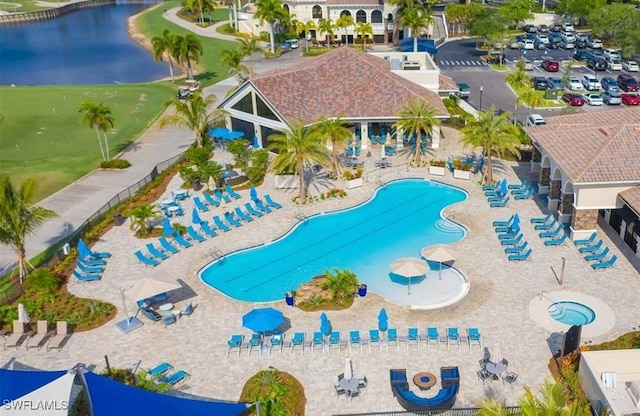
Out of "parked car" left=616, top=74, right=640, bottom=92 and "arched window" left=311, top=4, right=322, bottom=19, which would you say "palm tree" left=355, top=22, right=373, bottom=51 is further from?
"parked car" left=616, top=74, right=640, bottom=92

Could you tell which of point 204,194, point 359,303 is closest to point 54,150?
point 204,194

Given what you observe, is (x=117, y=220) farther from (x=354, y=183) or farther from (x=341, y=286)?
(x=341, y=286)

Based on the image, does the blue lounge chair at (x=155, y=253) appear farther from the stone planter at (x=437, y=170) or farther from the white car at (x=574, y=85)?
the white car at (x=574, y=85)

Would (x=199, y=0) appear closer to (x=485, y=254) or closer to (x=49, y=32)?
(x=49, y=32)

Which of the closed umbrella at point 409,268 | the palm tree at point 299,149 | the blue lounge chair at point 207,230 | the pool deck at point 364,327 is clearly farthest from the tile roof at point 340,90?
the closed umbrella at point 409,268

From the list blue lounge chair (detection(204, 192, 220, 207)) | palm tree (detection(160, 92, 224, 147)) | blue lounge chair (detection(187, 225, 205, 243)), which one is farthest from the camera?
palm tree (detection(160, 92, 224, 147))

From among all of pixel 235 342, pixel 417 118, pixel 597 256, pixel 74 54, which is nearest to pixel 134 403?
pixel 235 342

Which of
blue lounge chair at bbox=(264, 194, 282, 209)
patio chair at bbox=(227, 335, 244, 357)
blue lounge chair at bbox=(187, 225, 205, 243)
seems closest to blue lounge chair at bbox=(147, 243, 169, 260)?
blue lounge chair at bbox=(187, 225, 205, 243)

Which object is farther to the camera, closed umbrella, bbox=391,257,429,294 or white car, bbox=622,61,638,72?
white car, bbox=622,61,638,72
